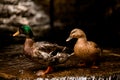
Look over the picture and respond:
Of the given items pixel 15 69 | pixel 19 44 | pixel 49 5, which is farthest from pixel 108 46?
pixel 49 5

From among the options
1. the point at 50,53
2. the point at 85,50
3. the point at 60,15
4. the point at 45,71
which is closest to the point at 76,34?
the point at 85,50

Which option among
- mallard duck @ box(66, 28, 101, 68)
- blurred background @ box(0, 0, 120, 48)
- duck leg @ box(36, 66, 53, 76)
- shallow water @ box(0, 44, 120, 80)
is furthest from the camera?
blurred background @ box(0, 0, 120, 48)

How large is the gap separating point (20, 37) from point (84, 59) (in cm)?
369

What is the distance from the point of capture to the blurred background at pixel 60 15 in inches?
448

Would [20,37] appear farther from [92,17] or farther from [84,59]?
[84,59]

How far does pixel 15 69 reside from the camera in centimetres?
670

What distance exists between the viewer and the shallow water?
6215 mm

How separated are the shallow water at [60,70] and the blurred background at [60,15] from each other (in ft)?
11.4

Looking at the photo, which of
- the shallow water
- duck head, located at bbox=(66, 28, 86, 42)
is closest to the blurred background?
the shallow water

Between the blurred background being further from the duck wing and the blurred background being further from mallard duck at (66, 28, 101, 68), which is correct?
the duck wing

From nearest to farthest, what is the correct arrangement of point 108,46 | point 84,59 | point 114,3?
point 84,59
point 108,46
point 114,3

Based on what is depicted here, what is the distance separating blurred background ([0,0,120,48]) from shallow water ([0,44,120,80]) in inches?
137

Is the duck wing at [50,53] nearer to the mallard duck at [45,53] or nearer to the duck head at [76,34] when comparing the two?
the mallard duck at [45,53]

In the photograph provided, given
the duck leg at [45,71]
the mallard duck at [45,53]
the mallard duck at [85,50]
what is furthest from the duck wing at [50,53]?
the mallard duck at [85,50]
